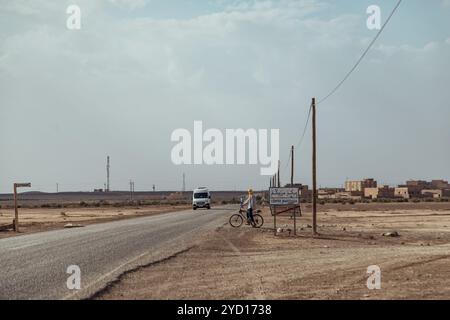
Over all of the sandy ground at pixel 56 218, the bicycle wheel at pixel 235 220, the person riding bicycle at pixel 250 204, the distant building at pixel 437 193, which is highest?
the person riding bicycle at pixel 250 204

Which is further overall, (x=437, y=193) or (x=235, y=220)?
(x=437, y=193)

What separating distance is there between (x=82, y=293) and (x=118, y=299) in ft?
2.84

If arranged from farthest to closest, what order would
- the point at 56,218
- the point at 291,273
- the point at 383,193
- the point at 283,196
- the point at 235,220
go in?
the point at 383,193, the point at 56,218, the point at 235,220, the point at 283,196, the point at 291,273

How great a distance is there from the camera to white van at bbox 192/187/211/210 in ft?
244

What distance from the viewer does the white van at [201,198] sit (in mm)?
74238

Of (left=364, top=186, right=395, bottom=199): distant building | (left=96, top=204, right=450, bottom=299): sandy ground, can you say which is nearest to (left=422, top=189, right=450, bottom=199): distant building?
(left=364, top=186, right=395, bottom=199): distant building

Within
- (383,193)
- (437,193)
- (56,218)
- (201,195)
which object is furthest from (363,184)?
(56,218)

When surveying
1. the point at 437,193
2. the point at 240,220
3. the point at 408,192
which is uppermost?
the point at 240,220

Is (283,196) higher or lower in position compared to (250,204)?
higher

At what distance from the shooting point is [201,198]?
2928 inches

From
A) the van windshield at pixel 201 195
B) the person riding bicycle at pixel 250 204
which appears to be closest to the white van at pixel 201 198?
the van windshield at pixel 201 195

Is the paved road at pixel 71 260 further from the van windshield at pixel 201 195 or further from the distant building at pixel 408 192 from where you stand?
the distant building at pixel 408 192

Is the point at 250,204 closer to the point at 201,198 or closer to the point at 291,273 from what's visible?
the point at 291,273
